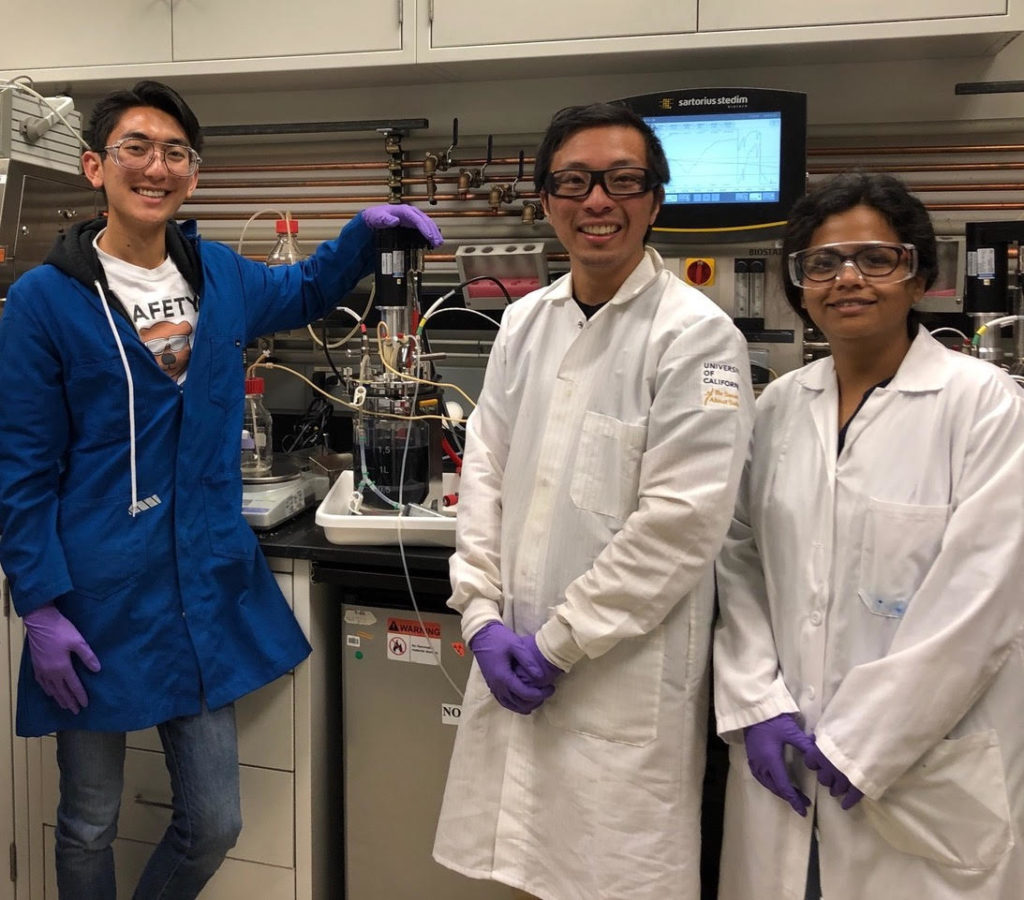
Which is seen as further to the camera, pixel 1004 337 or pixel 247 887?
pixel 1004 337

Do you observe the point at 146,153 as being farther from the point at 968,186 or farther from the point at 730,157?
the point at 968,186

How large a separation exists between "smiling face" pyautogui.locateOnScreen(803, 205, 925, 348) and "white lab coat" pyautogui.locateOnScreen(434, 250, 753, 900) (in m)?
0.13

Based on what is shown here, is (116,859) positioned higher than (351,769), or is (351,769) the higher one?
(351,769)

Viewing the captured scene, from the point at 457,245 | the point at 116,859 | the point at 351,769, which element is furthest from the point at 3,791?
the point at 457,245

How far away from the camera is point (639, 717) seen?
1.22m

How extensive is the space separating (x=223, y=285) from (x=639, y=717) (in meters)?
1.03

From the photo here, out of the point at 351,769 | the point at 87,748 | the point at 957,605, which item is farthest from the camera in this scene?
the point at 351,769

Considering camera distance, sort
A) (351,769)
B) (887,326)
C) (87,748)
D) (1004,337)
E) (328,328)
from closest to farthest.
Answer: (887,326) → (87,748) → (351,769) → (1004,337) → (328,328)

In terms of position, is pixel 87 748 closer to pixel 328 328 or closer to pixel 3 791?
pixel 3 791

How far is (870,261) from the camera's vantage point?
1.14 m

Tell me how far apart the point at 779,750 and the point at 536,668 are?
0.34m

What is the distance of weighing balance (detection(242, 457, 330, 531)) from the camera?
168 centimetres

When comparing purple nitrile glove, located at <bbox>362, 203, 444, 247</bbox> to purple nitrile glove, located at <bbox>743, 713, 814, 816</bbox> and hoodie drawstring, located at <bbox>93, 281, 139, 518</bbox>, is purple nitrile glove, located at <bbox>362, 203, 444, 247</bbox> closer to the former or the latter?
hoodie drawstring, located at <bbox>93, 281, 139, 518</bbox>

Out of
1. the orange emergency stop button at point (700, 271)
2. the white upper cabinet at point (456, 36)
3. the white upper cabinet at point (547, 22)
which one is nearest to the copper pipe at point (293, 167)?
the white upper cabinet at point (456, 36)
